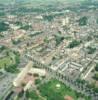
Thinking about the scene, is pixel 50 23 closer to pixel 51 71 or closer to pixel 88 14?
pixel 88 14

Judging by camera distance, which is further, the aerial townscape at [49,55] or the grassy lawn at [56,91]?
the aerial townscape at [49,55]

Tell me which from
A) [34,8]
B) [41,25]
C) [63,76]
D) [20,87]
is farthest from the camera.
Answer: [34,8]

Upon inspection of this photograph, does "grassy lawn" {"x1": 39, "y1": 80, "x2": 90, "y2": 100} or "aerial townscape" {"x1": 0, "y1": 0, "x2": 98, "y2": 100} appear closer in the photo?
"grassy lawn" {"x1": 39, "y1": 80, "x2": 90, "y2": 100}

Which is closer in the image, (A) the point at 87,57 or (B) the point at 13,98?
(B) the point at 13,98

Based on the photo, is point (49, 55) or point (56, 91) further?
point (49, 55)

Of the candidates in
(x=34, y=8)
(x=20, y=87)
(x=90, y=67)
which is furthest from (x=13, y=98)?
(x=34, y=8)
